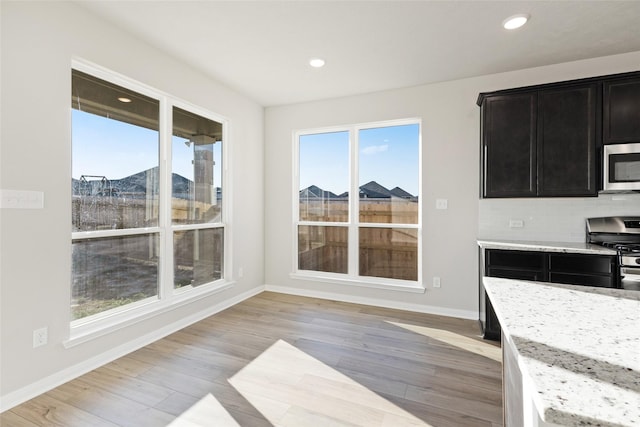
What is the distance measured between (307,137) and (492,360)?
11.6ft

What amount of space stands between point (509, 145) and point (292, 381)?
3.06 metres

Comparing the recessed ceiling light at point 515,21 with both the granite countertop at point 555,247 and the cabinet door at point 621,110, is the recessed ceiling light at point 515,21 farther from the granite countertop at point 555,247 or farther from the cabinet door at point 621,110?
the granite countertop at point 555,247

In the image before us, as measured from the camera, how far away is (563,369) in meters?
0.70

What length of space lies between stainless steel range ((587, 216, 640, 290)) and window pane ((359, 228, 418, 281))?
179 cm

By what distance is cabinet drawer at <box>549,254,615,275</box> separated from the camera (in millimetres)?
2662

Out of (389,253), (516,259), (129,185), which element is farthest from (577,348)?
(389,253)

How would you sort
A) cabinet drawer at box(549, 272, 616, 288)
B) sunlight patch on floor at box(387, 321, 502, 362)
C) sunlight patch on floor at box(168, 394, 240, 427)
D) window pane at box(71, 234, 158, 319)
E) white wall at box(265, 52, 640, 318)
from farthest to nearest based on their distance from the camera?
white wall at box(265, 52, 640, 318) → sunlight patch on floor at box(387, 321, 502, 362) → cabinet drawer at box(549, 272, 616, 288) → window pane at box(71, 234, 158, 319) → sunlight patch on floor at box(168, 394, 240, 427)

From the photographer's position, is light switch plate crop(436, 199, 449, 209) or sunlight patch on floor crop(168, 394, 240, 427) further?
light switch plate crop(436, 199, 449, 209)

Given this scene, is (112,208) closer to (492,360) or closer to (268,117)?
(268,117)

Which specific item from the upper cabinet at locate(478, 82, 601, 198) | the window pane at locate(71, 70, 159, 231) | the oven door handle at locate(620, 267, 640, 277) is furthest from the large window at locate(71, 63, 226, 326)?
the oven door handle at locate(620, 267, 640, 277)

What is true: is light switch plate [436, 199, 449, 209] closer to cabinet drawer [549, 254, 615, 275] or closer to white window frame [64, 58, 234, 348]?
cabinet drawer [549, 254, 615, 275]

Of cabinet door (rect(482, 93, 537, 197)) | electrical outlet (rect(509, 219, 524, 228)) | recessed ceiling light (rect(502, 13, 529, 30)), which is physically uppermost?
recessed ceiling light (rect(502, 13, 529, 30))

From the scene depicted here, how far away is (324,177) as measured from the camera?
15.0 feet

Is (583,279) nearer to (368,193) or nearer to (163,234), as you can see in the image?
(368,193)
